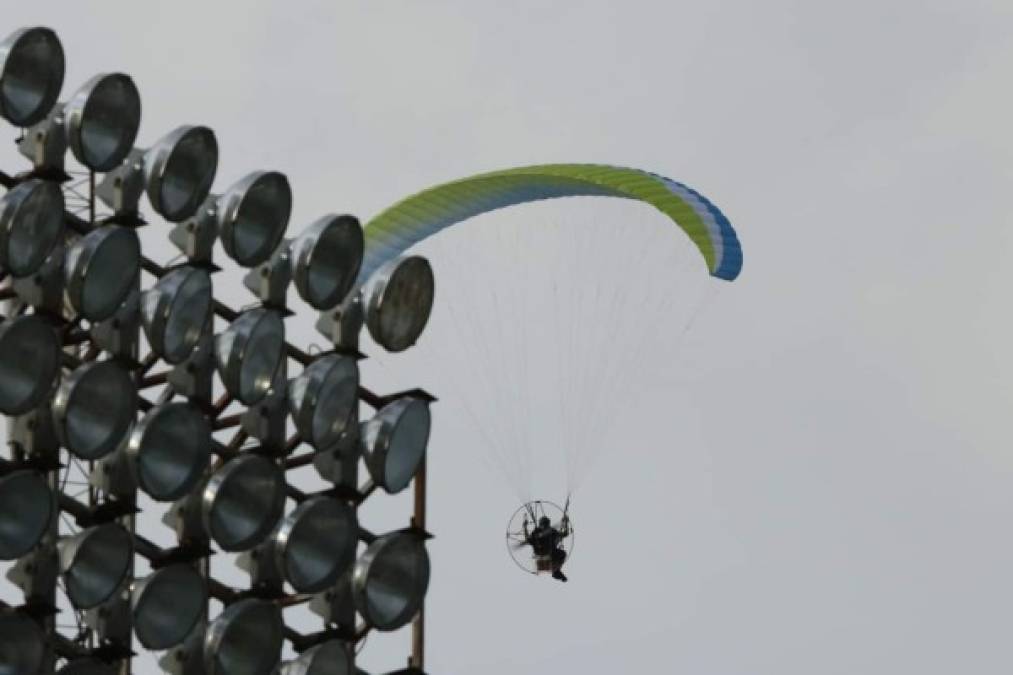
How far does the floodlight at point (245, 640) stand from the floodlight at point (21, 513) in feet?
13.9

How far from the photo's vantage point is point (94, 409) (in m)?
56.7

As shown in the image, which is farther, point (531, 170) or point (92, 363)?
point (531, 170)

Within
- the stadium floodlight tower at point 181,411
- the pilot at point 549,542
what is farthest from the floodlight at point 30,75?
the pilot at point 549,542

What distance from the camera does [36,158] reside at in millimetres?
58312

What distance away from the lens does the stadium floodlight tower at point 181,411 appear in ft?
185

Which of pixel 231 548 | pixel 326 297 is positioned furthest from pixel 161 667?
pixel 326 297

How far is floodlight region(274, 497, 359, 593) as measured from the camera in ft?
197

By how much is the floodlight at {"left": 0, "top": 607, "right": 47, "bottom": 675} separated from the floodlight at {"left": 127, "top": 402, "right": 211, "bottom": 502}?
2.86 meters

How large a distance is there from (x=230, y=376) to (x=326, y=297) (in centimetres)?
290

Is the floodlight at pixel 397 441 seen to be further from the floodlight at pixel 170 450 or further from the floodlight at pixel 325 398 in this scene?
the floodlight at pixel 170 450

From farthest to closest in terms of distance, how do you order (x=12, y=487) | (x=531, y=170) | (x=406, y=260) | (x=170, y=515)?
(x=531, y=170) → (x=406, y=260) → (x=170, y=515) → (x=12, y=487)

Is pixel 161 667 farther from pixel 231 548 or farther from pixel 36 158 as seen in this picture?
pixel 36 158

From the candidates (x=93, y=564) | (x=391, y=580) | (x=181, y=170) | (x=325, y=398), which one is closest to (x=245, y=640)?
(x=391, y=580)

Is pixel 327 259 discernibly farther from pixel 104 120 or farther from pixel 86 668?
pixel 86 668
